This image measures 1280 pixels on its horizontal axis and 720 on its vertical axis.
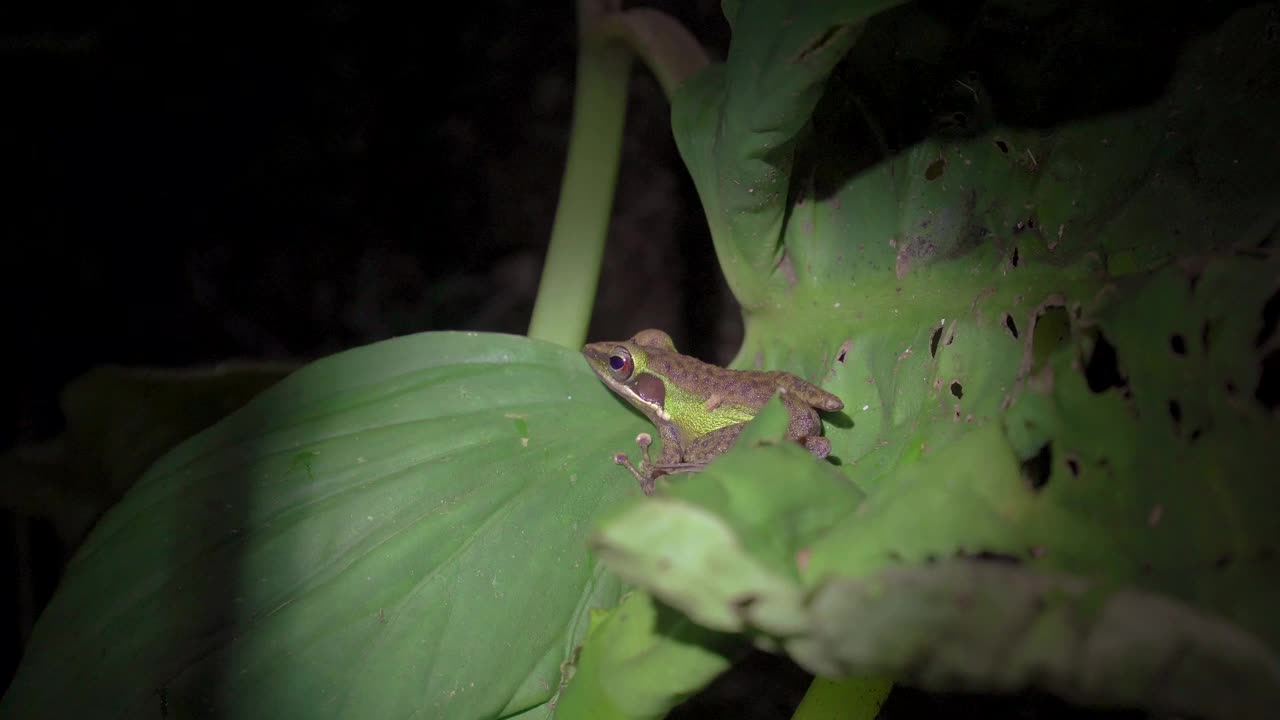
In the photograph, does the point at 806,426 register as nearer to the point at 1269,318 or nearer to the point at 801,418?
the point at 801,418

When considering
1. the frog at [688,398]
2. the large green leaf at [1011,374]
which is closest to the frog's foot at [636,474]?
the frog at [688,398]

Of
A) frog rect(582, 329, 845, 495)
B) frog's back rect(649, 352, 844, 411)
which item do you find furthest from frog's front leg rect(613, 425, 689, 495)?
frog's back rect(649, 352, 844, 411)

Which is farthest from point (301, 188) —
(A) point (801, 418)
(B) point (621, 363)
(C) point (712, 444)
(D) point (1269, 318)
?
(D) point (1269, 318)

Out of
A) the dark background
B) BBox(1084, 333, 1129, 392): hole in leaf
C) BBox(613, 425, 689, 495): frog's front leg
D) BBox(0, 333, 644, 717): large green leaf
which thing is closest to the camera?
BBox(1084, 333, 1129, 392): hole in leaf

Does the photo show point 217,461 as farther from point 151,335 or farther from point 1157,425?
point 151,335

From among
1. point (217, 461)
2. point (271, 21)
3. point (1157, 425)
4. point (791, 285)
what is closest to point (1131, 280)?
point (1157, 425)

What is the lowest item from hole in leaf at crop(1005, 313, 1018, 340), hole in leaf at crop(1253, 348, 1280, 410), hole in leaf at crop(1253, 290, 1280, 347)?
hole in leaf at crop(1005, 313, 1018, 340)

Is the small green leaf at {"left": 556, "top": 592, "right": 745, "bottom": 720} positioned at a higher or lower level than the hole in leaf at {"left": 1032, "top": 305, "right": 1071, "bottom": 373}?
lower

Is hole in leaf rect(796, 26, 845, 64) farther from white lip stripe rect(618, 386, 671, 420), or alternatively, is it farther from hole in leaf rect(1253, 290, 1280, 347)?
white lip stripe rect(618, 386, 671, 420)
